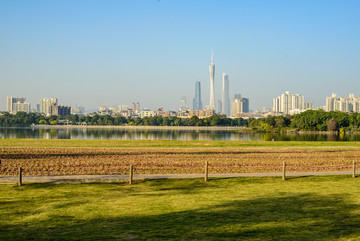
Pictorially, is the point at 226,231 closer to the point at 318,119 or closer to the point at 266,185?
the point at 266,185

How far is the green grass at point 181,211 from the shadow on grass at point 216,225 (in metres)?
→ 0.03

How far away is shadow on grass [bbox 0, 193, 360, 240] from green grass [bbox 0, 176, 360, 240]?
0.03 metres

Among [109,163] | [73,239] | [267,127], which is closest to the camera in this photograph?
[73,239]

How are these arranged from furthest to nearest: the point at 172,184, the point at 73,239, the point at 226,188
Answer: the point at 172,184 → the point at 226,188 → the point at 73,239

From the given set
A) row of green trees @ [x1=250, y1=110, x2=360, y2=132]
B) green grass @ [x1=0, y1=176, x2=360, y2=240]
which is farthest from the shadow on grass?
row of green trees @ [x1=250, y1=110, x2=360, y2=132]

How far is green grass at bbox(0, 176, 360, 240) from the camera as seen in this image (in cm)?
1470

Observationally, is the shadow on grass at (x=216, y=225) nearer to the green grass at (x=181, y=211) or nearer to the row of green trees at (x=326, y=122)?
the green grass at (x=181, y=211)

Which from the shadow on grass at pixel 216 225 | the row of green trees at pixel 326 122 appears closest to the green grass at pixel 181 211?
the shadow on grass at pixel 216 225

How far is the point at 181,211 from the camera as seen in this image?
59.8 ft

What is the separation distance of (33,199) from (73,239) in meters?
7.84

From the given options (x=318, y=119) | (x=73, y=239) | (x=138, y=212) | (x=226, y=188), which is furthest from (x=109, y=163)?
(x=318, y=119)

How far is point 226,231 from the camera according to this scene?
14938 millimetres

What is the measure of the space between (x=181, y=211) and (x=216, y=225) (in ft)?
9.17

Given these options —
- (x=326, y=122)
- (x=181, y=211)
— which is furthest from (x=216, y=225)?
(x=326, y=122)
